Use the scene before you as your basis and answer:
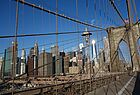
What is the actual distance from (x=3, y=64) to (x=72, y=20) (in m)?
2.73

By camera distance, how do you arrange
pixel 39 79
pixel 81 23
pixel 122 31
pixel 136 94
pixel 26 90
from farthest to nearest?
pixel 122 31 → pixel 39 79 → pixel 81 23 → pixel 136 94 → pixel 26 90

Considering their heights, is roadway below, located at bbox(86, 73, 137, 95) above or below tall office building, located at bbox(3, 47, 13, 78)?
below

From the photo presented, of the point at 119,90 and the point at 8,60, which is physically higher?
the point at 8,60

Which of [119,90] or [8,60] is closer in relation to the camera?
[8,60]

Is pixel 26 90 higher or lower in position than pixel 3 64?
lower

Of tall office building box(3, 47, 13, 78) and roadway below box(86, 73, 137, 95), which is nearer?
tall office building box(3, 47, 13, 78)

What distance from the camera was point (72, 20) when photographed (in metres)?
5.36

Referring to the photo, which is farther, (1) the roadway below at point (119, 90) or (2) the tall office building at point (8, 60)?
(1) the roadway below at point (119, 90)

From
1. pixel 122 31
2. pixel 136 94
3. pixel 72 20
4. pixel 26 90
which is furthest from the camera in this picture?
pixel 122 31

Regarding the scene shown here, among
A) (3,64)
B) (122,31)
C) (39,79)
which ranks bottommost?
(39,79)

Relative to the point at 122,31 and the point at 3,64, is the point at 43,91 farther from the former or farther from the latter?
the point at 122,31

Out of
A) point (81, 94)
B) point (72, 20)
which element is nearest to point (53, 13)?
point (72, 20)

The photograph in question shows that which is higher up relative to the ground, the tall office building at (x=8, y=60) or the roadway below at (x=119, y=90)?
the tall office building at (x=8, y=60)

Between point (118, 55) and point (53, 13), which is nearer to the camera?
point (53, 13)
